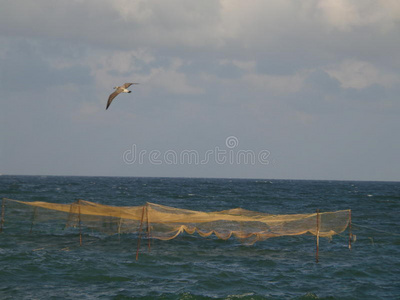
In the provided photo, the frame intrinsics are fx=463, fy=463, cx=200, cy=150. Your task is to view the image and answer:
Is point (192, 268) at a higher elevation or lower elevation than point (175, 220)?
lower

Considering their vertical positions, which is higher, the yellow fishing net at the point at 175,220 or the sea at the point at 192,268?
the yellow fishing net at the point at 175,220

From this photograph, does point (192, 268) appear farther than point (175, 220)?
No

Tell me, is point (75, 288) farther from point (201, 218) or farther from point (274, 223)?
point (274, 223)

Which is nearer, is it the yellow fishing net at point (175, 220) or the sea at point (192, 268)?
the sea at point (192, 268)

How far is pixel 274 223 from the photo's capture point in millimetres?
21281

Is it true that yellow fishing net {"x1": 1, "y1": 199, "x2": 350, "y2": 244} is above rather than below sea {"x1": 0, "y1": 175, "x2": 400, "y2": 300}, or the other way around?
above

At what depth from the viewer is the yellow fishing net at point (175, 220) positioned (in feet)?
66.9

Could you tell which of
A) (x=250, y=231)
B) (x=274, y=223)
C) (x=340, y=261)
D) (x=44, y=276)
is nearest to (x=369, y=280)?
(x=340, y=261)

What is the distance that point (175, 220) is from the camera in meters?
20.7

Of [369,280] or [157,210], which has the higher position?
[157,210]

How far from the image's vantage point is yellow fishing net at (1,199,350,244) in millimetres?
20391

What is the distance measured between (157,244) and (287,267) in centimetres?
723

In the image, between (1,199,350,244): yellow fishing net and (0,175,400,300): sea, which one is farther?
(1,199,350,244): yellow fishing net

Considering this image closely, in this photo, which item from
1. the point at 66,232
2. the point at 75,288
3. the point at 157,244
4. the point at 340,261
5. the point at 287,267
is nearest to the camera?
the point at 75,288
